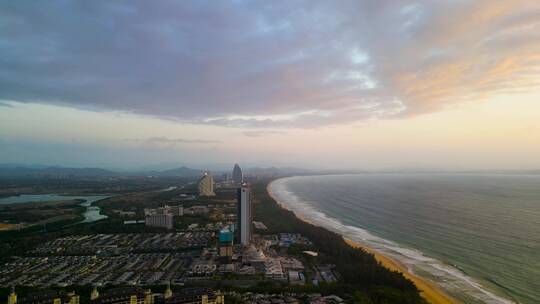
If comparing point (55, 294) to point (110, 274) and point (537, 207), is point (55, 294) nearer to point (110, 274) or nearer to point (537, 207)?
point (110, 274)

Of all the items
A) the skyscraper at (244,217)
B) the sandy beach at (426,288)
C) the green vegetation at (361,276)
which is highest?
the skyscraper at (244,217)

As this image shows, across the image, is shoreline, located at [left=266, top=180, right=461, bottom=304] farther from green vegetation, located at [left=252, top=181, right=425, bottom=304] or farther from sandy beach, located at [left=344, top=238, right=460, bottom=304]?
green vegetation, located at [left=252, top=181, right=425, bottom=304]

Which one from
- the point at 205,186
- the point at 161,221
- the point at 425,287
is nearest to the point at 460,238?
the point at 425,287

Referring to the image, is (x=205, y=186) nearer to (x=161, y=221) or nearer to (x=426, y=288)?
(x=161, y=221)

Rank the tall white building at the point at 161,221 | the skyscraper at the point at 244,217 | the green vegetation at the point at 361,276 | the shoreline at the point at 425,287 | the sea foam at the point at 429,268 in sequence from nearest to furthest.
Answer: the green vegetation at the point at 361,276 < the shoreline at the point at 425,287 < the sea foam at the point at 429,268 < the skyscraper at the point at 244,217 < the tall white building at the point at 161,221

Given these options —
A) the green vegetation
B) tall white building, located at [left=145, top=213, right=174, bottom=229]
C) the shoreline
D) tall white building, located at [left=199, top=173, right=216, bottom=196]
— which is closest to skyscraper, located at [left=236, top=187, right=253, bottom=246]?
the green vegetation

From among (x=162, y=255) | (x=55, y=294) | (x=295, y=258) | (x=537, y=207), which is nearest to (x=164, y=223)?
(x=162, y=255)

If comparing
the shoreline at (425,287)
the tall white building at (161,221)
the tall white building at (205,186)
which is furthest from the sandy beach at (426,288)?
the tall white building at (205,186)

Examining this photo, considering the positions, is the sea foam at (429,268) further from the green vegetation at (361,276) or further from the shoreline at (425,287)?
the green vegetation at (361,276)
